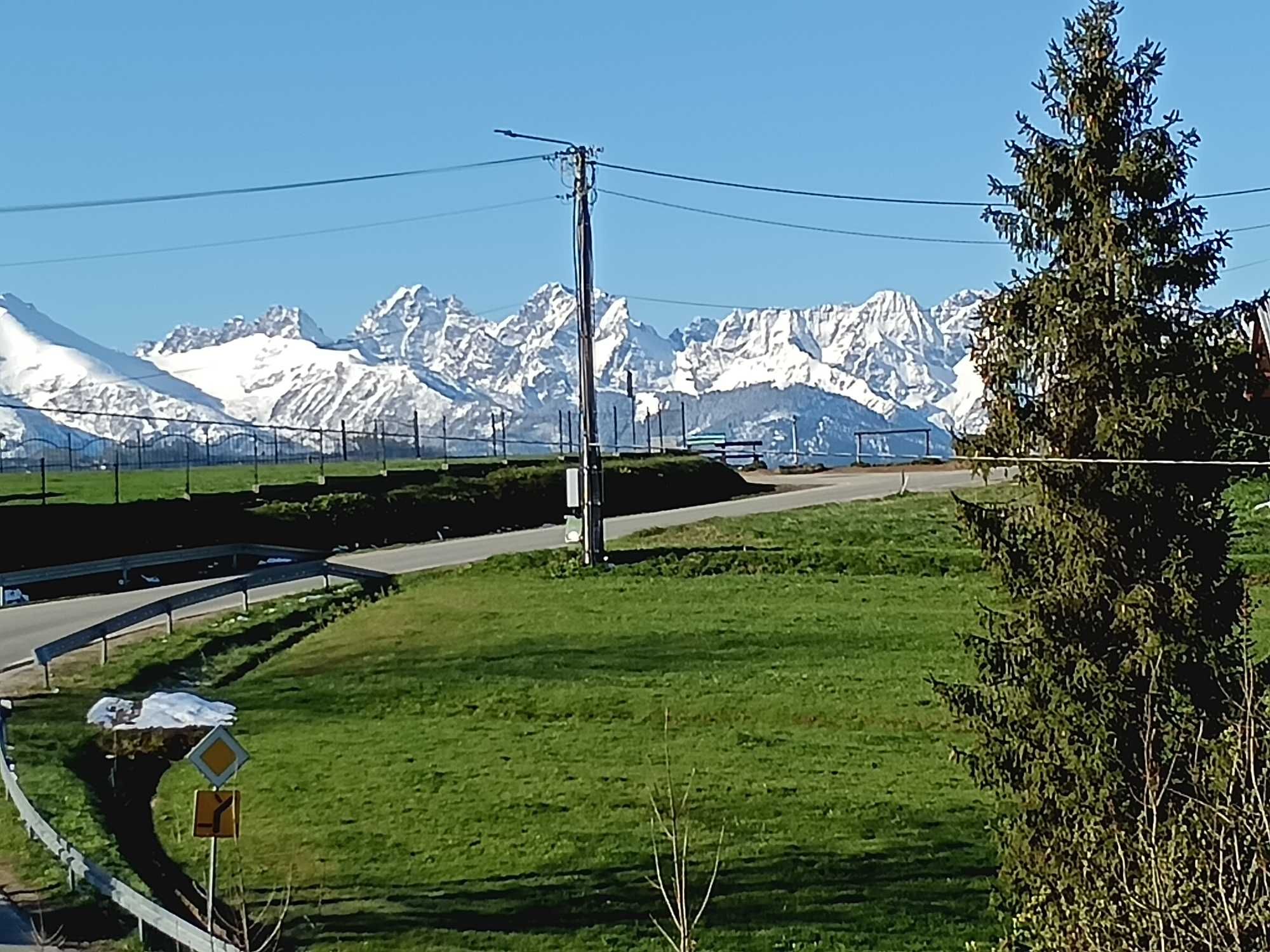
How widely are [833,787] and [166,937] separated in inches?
301

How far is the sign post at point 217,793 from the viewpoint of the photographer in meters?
13.0

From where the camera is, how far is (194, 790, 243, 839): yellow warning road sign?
12.9 meters

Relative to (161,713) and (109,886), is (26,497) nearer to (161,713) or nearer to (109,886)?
(161,713)

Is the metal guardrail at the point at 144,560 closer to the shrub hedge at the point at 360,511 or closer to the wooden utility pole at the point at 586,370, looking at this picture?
the shrub hedge at the point at 360,511

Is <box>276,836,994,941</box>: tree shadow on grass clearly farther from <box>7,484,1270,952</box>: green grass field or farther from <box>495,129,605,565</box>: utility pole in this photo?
<box>495,129,605,565</box>: utility pole

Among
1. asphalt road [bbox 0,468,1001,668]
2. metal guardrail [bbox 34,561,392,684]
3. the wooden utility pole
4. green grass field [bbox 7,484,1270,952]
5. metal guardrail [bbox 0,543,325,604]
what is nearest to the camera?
green grass field [bbox 7,484,1270,952]

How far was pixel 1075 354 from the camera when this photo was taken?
13.2 metres

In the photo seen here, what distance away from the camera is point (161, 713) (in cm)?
2342

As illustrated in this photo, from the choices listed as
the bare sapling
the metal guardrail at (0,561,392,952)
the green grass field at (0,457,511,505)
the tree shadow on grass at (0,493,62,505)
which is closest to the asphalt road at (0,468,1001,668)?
the metal guardrail at (0,561,392,952)

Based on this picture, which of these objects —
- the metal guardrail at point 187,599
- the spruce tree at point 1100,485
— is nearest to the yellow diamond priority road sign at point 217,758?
the spruce tree at point 1100,485

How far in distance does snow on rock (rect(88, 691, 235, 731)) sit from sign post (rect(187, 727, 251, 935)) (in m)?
8.89

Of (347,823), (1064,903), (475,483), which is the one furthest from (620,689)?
(475,483)

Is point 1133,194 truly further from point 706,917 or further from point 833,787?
point 833,787

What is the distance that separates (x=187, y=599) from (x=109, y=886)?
17.4 metres
